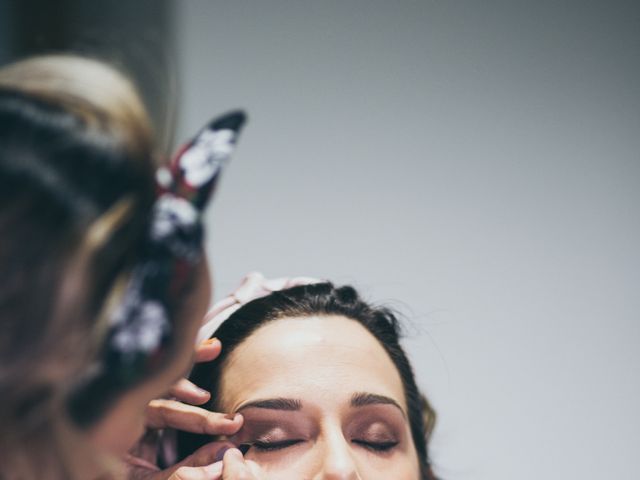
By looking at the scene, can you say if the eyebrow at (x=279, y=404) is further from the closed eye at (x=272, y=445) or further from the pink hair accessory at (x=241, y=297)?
the pink hair accessory at (x=241, y=297)

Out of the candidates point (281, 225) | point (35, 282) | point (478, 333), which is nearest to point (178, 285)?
point (35, 282)

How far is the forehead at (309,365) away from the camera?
0.79 meters

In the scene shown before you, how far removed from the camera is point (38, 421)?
41 cm

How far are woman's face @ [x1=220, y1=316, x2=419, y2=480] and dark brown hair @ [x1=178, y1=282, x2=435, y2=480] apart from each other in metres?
0.02

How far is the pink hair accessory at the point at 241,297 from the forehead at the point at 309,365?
2.3 inches

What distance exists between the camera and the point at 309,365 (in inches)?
31.5

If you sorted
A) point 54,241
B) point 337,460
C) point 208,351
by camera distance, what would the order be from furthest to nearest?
point 208,351 → point 337,460 → point 54,241

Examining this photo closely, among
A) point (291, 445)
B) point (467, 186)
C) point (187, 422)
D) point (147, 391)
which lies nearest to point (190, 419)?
point (187, 422)

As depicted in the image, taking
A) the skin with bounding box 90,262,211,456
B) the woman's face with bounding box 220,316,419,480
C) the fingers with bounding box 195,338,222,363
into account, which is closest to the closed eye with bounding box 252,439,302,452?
the woman's face with bounding box 220,316,419,480

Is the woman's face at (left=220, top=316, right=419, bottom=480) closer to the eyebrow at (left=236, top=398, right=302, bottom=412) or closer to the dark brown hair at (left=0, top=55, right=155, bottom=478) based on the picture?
the eyebrow at (left=236, top=398, right=302, bottom=412)

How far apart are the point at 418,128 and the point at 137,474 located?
0.74 meters

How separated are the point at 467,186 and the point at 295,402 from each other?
2.11ft

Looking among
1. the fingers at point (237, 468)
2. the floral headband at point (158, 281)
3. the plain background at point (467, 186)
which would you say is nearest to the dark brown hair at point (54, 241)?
the floral headband at point (158, 281)

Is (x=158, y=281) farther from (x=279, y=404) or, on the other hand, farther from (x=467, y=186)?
(x=467, y=186)
